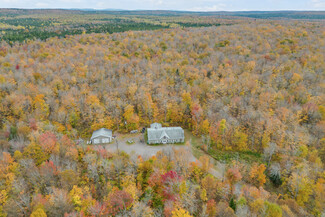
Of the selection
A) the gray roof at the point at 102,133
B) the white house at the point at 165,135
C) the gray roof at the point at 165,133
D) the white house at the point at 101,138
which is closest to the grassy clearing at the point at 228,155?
the white house at the point at 165,135

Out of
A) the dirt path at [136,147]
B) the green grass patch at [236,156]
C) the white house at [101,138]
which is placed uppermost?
the white house at [101,138]

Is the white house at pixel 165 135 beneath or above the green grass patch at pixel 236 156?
above

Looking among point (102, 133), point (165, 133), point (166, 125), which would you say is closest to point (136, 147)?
point (165, 133)

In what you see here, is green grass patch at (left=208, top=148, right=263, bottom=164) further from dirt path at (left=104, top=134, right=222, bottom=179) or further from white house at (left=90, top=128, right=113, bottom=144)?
white house at (left=90, top=128, right=113, bottom=144)

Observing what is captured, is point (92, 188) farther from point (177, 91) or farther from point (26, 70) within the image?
point (26, 70)

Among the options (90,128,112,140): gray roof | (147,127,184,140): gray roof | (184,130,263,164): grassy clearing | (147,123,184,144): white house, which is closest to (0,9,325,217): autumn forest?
(184,130,263,164): grassy clearing

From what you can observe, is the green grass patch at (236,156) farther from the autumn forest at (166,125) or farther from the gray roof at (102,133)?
the gray roof at (102,133)
